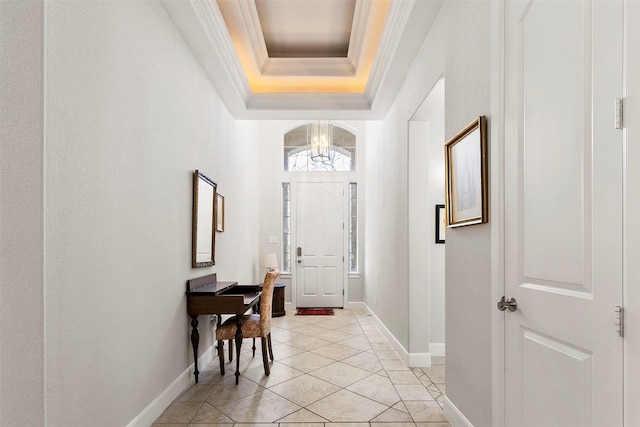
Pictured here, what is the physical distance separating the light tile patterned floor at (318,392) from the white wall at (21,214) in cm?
140

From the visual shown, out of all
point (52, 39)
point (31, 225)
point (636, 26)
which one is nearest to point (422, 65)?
point (636, 26)

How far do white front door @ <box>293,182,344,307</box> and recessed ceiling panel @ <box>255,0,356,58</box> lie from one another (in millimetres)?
3160

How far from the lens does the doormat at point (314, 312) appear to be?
6809 mm

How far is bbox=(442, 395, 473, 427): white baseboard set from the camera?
2.42 metres

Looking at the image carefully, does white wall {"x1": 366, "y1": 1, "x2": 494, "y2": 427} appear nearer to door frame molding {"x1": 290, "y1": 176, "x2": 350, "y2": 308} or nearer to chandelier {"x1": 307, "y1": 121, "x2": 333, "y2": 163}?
chandelier {"x1": 307, "y1": 121, "x2": 333, "y2": 163}

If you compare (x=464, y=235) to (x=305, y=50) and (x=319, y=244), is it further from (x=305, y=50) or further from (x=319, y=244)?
(x=319, y=244)

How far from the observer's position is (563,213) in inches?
55.9

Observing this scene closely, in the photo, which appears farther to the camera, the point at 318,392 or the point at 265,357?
the point at 265,357

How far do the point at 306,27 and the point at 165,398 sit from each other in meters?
3.53

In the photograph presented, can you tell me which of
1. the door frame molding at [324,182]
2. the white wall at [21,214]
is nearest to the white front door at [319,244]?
the door frame molding at [324,182]

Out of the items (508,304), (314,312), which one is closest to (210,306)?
(508,304)

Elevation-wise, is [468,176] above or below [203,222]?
above

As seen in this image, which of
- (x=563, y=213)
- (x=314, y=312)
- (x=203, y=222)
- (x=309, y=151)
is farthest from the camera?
(x=309, y=151)

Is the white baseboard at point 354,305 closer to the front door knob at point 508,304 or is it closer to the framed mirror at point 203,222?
the framed mirror at point 203,222
